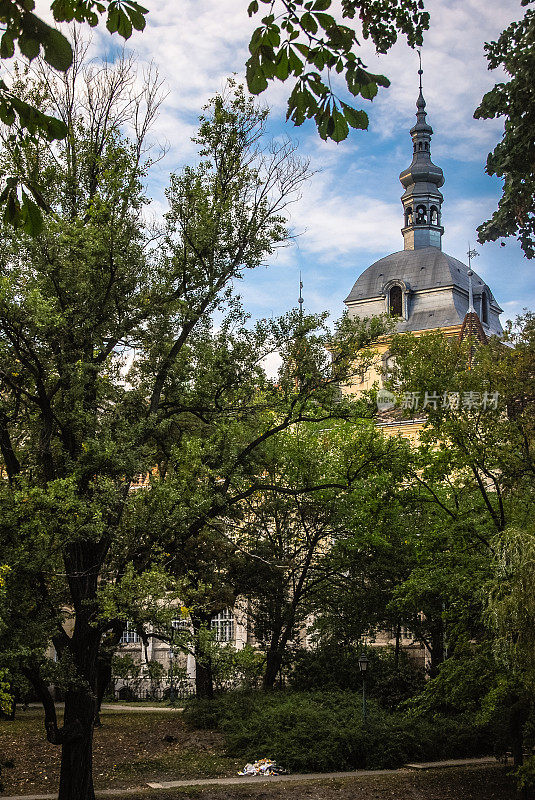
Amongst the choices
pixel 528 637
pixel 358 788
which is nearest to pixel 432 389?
pixel 528 637

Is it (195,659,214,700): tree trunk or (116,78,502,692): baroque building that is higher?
(116,78,502,692): baroque building

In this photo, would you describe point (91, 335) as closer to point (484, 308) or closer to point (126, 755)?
point (126, 755)

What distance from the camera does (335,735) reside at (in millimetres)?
18703

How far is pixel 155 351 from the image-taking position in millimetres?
15375

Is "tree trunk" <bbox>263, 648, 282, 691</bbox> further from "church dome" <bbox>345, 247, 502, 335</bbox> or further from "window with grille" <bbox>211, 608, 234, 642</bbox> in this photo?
"church dome" <bbox>345, 247, 502, 335</bbox>

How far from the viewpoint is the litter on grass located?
17.3 m

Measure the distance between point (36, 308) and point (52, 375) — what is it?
1.85 metres

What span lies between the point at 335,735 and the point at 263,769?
2027 mm

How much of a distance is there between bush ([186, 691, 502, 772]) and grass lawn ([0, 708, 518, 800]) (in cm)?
69

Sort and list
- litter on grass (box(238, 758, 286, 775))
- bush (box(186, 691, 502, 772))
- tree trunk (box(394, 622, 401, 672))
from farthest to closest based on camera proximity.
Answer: tree trunk (box(394, 622, 401, 672))
bush (box(186, 691, 502, 772))
litter on grass (box(238, 758, 286, 775))

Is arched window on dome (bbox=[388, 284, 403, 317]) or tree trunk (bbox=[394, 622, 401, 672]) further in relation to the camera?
arched window on dome (bbox=[388, 284, 403, 317])

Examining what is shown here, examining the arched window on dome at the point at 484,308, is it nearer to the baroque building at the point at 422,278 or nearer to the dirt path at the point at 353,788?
the baroque building at the point at 422,278

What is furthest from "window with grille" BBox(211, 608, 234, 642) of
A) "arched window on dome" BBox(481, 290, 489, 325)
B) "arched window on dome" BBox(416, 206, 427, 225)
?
"arched window on dome" BBox(416, 206, 427, 225)

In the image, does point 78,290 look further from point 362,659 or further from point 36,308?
point 362,659
